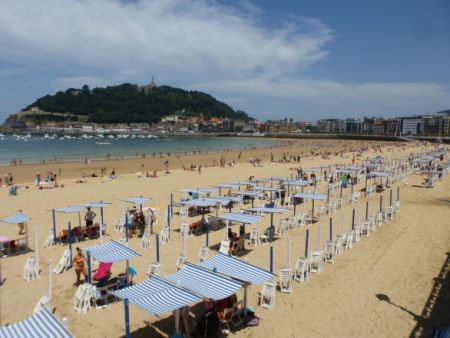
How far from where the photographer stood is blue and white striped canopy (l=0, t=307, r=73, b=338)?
4.72 m

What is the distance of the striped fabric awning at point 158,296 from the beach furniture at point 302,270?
12.8 feet

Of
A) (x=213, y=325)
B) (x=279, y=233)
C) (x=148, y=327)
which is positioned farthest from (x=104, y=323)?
(x=279, y=233)

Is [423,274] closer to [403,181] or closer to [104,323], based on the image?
[104,323]

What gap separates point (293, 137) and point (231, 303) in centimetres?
14268

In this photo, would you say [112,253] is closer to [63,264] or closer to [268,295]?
[63,264]

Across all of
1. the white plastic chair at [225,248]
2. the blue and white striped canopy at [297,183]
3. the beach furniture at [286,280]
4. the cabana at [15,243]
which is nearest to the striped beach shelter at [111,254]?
the white plastic chair at [225,248]

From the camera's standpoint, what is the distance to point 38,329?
15.8ft

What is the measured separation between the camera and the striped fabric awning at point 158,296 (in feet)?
18.6

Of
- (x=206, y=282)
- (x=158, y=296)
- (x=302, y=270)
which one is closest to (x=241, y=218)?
(x=302, y=270)

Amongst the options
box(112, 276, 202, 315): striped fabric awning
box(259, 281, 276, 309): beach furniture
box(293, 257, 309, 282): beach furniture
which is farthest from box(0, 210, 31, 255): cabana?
box(293, 257, 309, 282): beach furniture

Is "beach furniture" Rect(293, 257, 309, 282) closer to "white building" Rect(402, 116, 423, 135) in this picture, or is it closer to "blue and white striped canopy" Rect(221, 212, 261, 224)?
"blue and white striped canopy" Rect(221, 212, 261, 224)

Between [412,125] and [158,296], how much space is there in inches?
7522

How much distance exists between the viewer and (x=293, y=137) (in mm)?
146375

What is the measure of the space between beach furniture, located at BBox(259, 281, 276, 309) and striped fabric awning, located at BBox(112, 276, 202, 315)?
7.57ft
